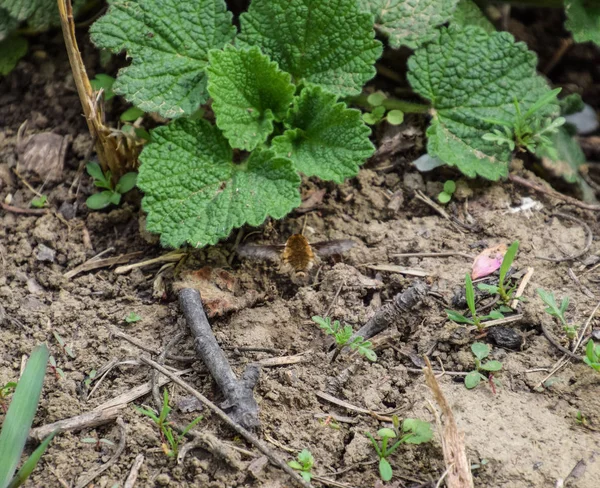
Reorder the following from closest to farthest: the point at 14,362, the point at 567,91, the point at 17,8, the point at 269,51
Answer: the point at 14,362, the point at 269,51, the point at 17,8, the point at 567,91

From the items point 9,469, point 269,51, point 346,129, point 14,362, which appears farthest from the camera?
point 269,51

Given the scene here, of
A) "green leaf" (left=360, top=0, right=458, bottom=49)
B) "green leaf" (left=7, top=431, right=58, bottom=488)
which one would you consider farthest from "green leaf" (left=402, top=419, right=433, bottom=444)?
"green leaf" (left=360, top=0, right=458, bottom=49)

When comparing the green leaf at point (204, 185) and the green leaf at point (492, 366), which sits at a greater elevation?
the green leaf at point (204, 185)

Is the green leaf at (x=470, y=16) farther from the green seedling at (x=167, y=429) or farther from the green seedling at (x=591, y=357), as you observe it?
the green seedling at (x=167, y=429)

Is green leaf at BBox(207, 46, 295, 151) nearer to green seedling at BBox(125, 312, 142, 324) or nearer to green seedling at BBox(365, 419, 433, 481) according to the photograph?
green seedling at BBox(125, 312, 142, 324)

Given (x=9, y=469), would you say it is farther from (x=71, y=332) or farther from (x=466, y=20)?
(x=466, y=20)

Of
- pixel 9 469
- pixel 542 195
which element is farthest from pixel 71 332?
pixel 542 195

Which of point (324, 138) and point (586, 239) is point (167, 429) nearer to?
point (324, 138)

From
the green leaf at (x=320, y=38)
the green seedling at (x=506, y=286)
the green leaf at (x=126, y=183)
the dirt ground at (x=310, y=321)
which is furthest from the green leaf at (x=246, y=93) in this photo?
the green seedling at (x=506, y=286)
